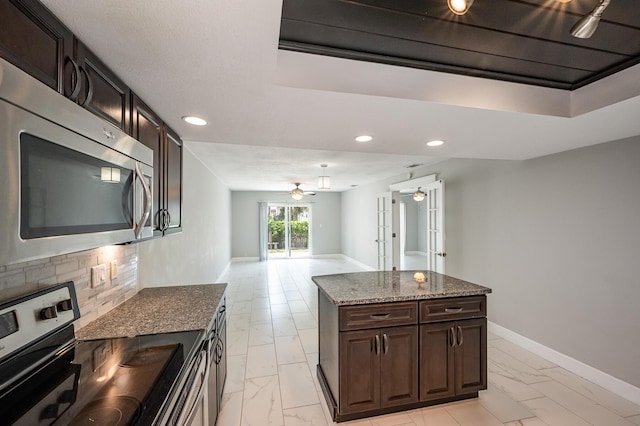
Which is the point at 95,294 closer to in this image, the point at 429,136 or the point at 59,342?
the point at 59,342

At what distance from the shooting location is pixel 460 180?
4078 mm

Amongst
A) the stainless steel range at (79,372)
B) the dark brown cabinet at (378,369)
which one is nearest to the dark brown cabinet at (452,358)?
the dark brown cabinet at (378,369)

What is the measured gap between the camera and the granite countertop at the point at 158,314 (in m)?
1.45

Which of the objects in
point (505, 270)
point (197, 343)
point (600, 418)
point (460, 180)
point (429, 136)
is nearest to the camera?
point (197, 343)

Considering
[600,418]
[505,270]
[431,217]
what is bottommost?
[600,418]

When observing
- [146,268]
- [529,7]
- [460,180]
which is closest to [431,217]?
[460,180]

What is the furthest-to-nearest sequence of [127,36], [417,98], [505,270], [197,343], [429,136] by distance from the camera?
[505,270] < [429,136] < [417,98] < [197,343] < [127,36]

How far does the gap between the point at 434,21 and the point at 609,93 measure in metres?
1.28

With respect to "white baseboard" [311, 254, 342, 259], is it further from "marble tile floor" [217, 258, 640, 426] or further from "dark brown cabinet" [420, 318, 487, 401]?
"dark brown cabinet" [420, 318, 487, 401]

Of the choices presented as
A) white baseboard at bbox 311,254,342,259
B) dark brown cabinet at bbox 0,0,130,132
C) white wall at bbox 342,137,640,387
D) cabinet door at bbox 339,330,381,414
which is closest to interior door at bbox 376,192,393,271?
white wall at bbox 342,137,640,387

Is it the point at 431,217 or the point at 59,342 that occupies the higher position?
the point at 431,217

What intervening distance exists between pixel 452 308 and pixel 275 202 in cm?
754

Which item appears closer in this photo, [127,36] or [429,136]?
[127,36]

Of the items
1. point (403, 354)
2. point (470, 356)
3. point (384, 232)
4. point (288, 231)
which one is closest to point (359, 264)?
point (384, 232)
